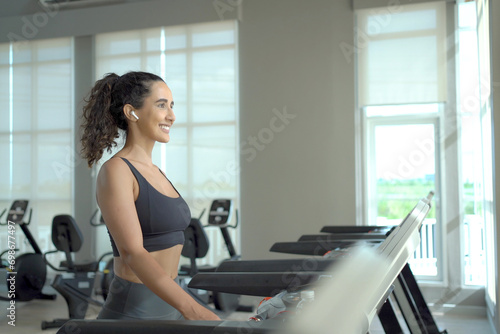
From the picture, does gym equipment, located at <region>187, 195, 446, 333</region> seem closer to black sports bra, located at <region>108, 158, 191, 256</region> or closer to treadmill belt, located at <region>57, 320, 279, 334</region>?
black sports bra, located at <region>108, 158, 191, 256</region>

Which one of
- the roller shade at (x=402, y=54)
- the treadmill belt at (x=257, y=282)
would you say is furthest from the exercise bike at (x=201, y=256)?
the treadmill belt at (x=257, y=282)

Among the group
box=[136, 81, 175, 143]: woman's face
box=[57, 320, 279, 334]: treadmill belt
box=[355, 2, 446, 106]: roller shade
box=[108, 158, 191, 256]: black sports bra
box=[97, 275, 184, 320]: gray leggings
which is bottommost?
box=[97, 275, 184, 320]: gray leggings

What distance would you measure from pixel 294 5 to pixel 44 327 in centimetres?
411

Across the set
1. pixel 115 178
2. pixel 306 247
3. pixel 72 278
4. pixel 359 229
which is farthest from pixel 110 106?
pixel 72 278

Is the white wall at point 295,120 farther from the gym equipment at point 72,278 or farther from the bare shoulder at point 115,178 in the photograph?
the bare shoulder at point 115,178

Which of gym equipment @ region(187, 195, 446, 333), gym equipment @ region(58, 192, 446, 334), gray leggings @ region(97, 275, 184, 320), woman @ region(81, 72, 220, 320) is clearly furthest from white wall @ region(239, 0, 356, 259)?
gym equipment @ region(58, 192, 446, 334)

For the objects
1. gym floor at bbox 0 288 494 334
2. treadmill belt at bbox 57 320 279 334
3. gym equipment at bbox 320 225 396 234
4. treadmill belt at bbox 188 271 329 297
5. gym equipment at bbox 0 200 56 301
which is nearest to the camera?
treadmill belt at bbox 57 320 279 334

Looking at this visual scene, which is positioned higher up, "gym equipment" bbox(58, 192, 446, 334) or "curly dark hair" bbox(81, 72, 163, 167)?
A: "curly dark hair" bbox(81, 72, 163, 167)

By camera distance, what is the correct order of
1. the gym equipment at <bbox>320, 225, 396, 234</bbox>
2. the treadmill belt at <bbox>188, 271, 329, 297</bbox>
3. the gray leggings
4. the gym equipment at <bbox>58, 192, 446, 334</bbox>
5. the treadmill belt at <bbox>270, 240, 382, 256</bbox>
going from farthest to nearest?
the gym equipment at <bbox>320, 225, 396, 234</bbox>
the treadmill belt at <bbox>270, 240, 382, 256</bbox>
the gray leggings
the treadmill belt at <bbox>188, 271, 329, 297</bbox>
the gym equipment at <bbox>58, 192, 446, 334</bbox>

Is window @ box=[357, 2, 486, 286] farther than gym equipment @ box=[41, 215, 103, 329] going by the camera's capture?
Yes

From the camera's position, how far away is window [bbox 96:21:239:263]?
604cm

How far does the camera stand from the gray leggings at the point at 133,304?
1403mm

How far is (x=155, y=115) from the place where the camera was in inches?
60.3

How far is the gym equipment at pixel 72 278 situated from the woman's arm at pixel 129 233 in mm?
3537
